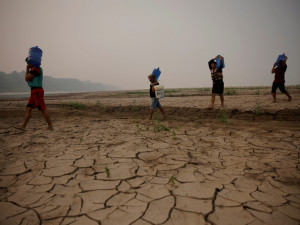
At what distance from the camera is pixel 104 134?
11.6 feet

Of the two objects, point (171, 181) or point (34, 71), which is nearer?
point (171, 181)

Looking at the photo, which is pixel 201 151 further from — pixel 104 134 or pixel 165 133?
pixel 104 134

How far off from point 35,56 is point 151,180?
325 centimetres

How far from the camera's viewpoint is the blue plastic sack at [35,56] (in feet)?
10.5

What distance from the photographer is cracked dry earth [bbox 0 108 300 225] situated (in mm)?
1278

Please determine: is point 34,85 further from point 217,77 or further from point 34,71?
point 217,77

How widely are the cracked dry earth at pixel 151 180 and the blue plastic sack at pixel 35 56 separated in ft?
4.84

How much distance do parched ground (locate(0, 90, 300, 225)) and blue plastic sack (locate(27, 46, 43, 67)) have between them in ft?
4.74

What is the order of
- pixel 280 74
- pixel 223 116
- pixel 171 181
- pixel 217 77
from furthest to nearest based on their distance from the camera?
pixel 280 74, pixel 217 77, pixel 223 116, pixel 171 181

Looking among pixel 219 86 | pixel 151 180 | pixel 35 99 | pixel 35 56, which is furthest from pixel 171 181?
pixel 219 86

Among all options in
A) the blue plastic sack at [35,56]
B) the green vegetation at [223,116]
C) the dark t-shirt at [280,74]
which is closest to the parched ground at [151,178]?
the green vegetation at [223,116]

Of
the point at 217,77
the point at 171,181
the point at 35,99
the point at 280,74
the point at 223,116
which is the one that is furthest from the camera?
the point at 280,74

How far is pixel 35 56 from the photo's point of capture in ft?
10.6

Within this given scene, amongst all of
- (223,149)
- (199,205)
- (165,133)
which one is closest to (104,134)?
(165,133)
